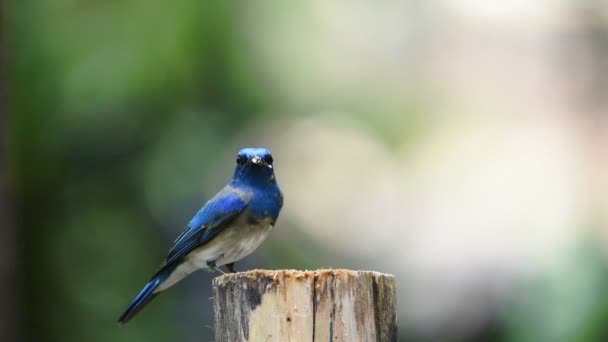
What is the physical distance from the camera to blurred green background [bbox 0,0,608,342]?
34.6 ft

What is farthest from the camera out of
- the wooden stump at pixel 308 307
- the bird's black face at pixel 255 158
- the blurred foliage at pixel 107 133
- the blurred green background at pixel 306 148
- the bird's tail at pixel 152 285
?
the blurred foliage at pixel 107 133

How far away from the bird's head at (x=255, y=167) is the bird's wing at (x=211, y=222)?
114 mm

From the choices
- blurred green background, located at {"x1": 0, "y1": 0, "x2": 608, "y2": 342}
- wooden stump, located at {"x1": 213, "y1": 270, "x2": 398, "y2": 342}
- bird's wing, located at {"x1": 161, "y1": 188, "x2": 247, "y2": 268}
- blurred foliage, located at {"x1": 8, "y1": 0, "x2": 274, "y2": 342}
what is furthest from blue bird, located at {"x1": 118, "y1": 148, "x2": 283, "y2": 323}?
blurred foliage, located at {"x1": 8, "y1": 0, "x2": 274, "y2": 342}

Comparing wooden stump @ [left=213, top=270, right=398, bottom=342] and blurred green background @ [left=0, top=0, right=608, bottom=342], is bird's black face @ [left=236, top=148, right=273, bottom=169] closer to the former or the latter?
wooden stump @ [left=213, top=270, right=398, bottom=342]

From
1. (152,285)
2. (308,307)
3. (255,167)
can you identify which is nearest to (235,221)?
(255,167)

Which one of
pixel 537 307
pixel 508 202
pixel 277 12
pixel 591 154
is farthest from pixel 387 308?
pixel 277 12

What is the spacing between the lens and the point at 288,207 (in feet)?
36.7

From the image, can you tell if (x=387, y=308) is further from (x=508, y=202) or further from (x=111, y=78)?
(x=111, y=78)

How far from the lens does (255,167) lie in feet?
18.0

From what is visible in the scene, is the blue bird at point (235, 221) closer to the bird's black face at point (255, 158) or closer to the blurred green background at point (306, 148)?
the bird's black face at point (255, 158)

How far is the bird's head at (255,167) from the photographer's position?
214 inches

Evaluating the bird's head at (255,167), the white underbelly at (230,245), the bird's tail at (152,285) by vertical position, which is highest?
the bird's head at (255,167)

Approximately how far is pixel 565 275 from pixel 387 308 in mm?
6073

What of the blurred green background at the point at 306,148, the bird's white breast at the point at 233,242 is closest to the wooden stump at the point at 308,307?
the bird's white breast at the point at 233,242
